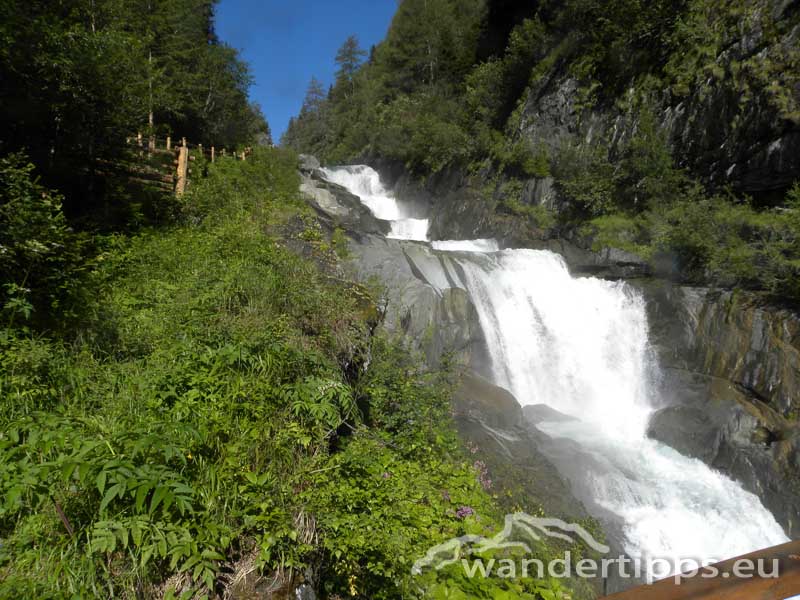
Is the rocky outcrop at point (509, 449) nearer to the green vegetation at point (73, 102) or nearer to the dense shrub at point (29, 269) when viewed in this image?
the dense shrub at point (29, 269)

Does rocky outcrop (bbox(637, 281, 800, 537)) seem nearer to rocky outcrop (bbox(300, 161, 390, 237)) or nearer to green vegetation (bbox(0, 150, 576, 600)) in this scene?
green vegetation (bbox(0, 150, 576, 600))

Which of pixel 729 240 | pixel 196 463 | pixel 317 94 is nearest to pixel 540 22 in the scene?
pixel 729 240

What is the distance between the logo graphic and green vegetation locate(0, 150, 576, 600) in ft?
0.29

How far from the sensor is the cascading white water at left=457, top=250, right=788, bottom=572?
7.19 m

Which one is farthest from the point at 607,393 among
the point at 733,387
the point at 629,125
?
the point at 629,125

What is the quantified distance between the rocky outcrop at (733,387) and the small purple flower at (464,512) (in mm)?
8037

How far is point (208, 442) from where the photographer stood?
113 inches

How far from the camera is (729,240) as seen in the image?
37.2 feet

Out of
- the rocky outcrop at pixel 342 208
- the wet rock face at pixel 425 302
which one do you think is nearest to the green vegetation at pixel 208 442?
the wet rock face at pixel 425 302

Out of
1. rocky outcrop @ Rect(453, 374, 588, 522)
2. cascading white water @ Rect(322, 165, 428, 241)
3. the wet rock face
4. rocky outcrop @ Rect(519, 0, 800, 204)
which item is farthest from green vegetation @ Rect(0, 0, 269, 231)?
cascading white water @ Rect(322, 165, 428, 241)

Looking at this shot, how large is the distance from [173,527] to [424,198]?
2313 cm

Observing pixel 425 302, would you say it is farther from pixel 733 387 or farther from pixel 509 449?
pixel 733 387

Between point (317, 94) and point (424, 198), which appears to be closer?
point (424, 198)

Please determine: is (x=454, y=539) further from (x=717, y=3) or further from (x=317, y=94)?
(x=317, y=94)
